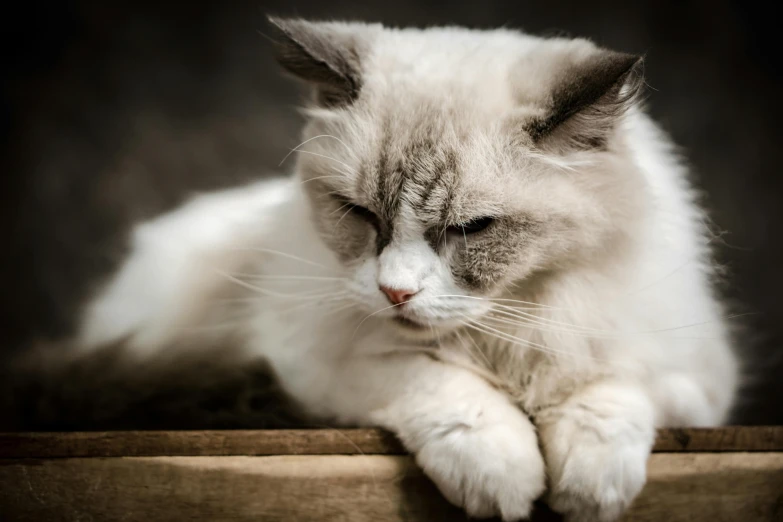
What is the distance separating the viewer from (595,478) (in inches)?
28.7

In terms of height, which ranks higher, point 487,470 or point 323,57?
point 323,57

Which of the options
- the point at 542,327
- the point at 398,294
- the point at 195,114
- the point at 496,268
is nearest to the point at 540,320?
the point at 542,327

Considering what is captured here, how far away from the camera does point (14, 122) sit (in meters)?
1.30

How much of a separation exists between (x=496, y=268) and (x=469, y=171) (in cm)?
14

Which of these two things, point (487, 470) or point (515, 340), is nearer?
point (487, 470)

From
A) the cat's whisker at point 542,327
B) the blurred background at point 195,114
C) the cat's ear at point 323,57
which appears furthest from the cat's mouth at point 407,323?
the blurred background at point 195,114

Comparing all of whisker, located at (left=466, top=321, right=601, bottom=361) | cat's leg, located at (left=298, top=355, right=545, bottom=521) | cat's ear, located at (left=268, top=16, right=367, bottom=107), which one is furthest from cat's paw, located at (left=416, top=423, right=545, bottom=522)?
cat's ear, located at (left=268, top=16, right=367, bottom=107)

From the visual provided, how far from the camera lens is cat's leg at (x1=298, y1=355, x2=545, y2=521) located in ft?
2.40

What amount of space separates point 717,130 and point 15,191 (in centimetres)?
158

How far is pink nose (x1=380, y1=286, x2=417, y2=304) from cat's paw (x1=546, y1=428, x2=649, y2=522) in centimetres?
28

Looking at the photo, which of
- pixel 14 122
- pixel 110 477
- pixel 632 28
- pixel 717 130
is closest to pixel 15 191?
pixel 14 122

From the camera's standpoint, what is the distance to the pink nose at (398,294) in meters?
0.79

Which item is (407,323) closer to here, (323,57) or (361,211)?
(361,211)

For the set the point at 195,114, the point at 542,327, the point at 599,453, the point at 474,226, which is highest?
the point at 195,114
